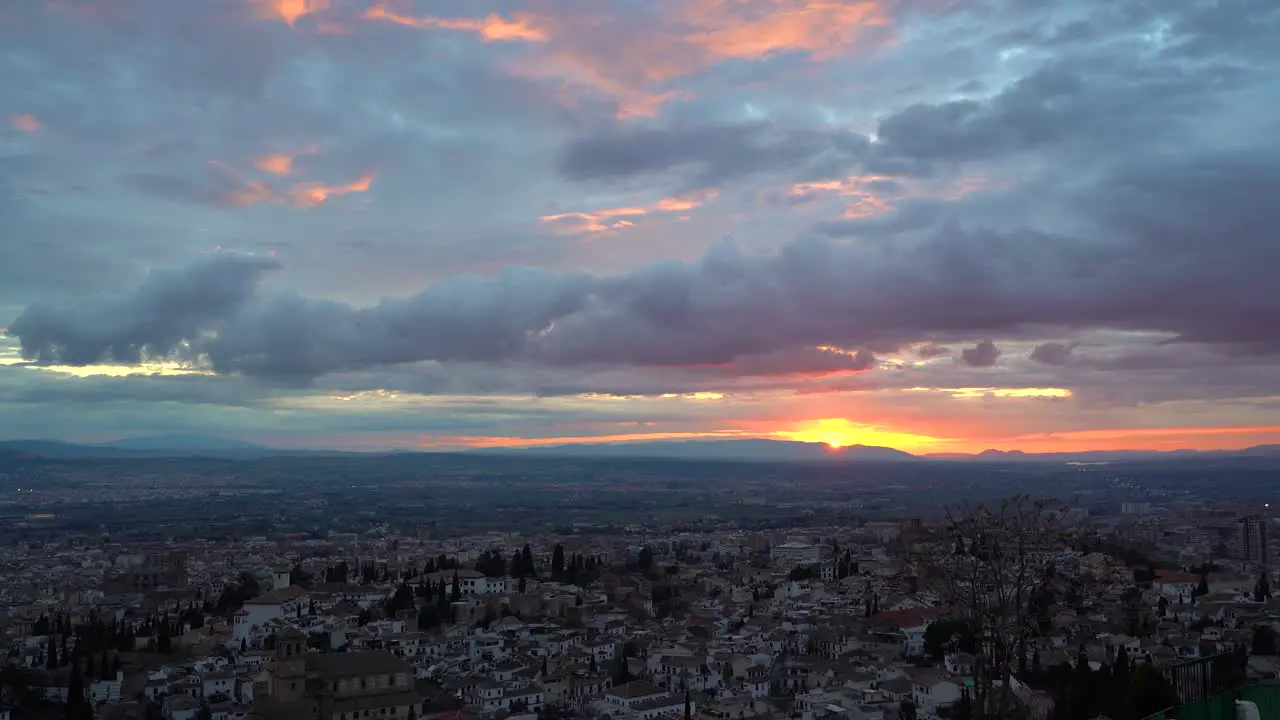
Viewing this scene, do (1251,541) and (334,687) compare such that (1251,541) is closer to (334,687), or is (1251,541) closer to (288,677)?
(334,687)

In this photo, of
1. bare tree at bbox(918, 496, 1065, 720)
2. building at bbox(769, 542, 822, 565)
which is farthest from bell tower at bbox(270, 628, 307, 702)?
building at bbox(769, 542, 822, 565)

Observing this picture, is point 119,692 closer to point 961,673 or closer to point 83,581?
point 961,673

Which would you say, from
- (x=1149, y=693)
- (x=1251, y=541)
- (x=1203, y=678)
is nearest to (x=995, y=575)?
(x=1203, y=678)

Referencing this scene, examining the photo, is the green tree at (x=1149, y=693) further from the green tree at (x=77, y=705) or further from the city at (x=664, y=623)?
the green tree at (x=77, y=705)

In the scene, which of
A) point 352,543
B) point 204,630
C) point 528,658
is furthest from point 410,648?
point 352,543

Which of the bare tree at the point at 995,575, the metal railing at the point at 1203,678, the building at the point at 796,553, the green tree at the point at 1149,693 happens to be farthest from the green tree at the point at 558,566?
the metal railing at the point at 1203,678

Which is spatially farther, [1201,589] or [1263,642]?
[1201,589]

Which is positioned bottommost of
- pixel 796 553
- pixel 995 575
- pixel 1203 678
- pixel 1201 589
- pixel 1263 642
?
pixel 796 553
